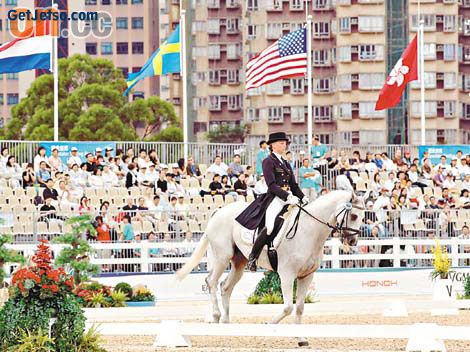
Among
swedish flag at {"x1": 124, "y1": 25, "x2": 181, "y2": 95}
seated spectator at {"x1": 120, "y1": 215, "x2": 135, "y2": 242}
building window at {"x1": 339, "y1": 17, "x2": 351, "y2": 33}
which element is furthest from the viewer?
building window at {"x1": 339, "y1": 17, "x2": 351, "y2": 33}

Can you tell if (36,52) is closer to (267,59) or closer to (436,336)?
(267,59)

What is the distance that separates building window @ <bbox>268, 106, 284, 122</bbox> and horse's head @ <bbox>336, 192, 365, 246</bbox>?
105m

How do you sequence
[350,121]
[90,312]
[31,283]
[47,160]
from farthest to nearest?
[350,121] < [47,160] < [90,312] < [31,283]

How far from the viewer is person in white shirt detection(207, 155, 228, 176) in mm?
42566

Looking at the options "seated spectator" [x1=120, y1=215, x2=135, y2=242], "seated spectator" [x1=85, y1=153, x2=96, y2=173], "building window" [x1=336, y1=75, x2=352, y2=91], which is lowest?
"seated spectator" [x1=120, y1=215, x2=135, y2=242]

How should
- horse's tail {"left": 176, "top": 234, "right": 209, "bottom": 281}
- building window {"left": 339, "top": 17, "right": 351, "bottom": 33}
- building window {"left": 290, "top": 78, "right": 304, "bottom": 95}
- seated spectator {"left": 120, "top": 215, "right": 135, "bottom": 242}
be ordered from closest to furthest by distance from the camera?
horse's tail {"left": 176, "top": 234, "right": 209, "bottom": 281}
seated spectator {"left": 120, "top": 215, "right": 135, "bottom": 242}
building window {"left": 339, "top": 17, "right": 351, "bottom": 33}
building window {"left": 290, "top": 78, "right": 304, "bottom": 95}

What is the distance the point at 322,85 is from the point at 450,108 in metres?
11.4

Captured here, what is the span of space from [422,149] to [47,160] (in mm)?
14678

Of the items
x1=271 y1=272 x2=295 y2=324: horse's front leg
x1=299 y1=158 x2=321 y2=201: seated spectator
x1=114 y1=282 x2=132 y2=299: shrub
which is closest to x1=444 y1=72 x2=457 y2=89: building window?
x1=299 y1=158 x2=321 y2=201: seated spectator

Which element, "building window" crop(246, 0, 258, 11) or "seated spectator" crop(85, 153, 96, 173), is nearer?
"seated spectator" crop(85, 153, 96, 173)

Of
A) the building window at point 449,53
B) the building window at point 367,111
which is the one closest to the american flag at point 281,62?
the building window at point 367,111

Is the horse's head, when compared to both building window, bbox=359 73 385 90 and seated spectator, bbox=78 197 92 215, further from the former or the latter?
building window, bbox=359 73 385 90

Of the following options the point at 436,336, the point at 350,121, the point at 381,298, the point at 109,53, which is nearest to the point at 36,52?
the point at 381,298

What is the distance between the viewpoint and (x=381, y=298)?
31625 millimetres
